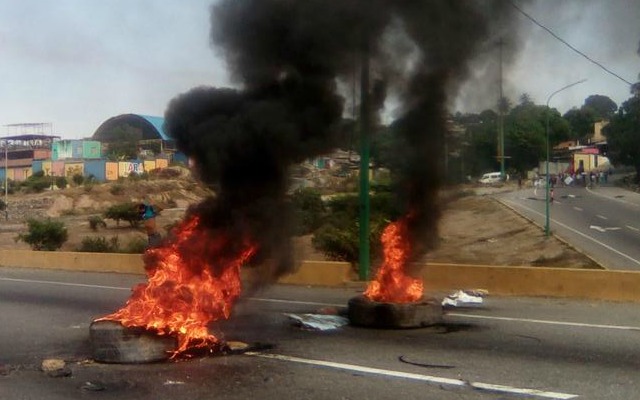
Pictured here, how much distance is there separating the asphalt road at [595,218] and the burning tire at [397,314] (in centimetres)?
1435

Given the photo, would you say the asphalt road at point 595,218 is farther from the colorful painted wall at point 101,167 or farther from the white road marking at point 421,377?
the colorful painted wall at point 101,167

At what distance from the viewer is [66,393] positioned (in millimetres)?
7117

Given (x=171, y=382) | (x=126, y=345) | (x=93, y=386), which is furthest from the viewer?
(x=126, y=345)

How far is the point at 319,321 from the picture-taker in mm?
11008

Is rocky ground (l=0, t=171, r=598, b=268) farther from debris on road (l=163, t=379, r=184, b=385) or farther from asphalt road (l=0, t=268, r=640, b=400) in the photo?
debris on road (l=163, t=379, r=184, b=385)

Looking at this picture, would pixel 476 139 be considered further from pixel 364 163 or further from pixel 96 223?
pixel 96 223

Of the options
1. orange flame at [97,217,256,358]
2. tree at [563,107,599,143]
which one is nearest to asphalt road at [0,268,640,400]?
orange flame at [97,217,256,358]

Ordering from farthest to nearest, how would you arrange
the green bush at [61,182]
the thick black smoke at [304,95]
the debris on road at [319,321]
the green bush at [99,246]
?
the green bush at [61,182] < the green bush at [99,246] < the debris on road at [319,321] < the thick black smoke at [304,95]

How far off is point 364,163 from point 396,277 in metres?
4.15

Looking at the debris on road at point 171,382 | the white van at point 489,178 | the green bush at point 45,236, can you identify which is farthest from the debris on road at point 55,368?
the green bush at point 45,236

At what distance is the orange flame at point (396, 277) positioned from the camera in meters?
11.1

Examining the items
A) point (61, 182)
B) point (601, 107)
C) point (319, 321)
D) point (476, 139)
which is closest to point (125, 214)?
point (476, 139)

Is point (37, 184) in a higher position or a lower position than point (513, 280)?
higher

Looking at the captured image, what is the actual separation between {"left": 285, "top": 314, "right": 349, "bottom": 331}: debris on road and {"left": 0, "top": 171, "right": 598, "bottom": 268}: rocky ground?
90 cm
